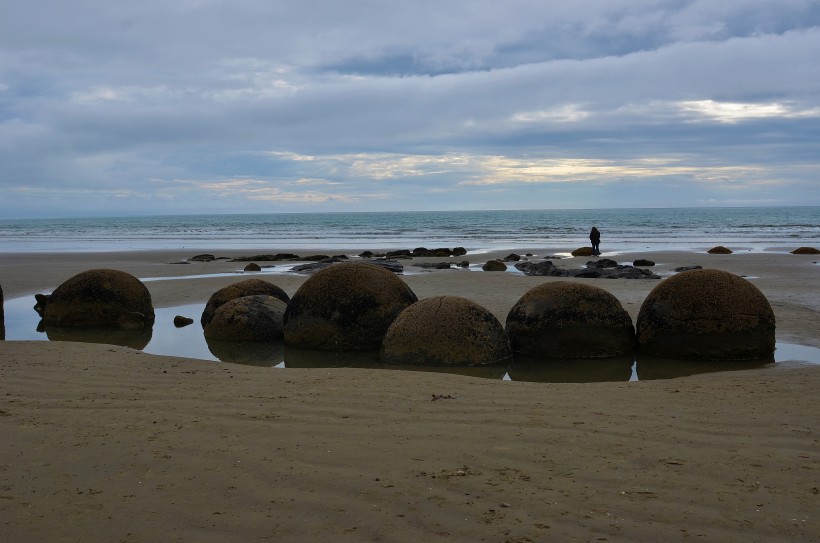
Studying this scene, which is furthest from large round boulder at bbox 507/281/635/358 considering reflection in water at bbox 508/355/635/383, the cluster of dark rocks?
the cluster of dark rocks

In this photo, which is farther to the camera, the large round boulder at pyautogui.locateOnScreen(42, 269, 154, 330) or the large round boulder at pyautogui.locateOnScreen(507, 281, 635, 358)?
the large round boulder at pyautogui.locateOnScreen(42, 269, 154, 330)

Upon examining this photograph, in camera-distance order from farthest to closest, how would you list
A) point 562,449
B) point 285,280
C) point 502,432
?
point 285,280, point 502,432, point 562,449

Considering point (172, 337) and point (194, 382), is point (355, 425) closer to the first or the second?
point (194, 382)

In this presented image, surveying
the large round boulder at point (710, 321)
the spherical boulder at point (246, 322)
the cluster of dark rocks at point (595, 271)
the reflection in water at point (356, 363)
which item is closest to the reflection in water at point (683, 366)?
the large round boulder at point (710, 321)

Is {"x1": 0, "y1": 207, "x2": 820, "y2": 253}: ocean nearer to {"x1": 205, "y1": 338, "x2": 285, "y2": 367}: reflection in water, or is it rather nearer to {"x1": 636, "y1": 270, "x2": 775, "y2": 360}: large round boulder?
{"x1": 636, "y1": 270, "x2": 775, "y2": 360}: large round boulder

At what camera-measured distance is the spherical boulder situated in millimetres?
11039

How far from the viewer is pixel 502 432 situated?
5.54 m

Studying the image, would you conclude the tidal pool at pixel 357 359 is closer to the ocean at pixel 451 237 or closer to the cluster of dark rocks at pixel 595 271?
the cluster of dark rocks at pixel 595 271

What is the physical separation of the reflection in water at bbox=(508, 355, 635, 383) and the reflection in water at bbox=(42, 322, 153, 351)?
5516 mm

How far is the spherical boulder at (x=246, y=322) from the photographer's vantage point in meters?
11.0

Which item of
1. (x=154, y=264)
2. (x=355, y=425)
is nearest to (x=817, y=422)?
(x=355, y=425)

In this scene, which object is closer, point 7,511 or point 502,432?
point 7,511

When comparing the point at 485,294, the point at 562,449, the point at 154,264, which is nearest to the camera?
the point at 562,449

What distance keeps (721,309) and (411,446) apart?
18.7 ft
